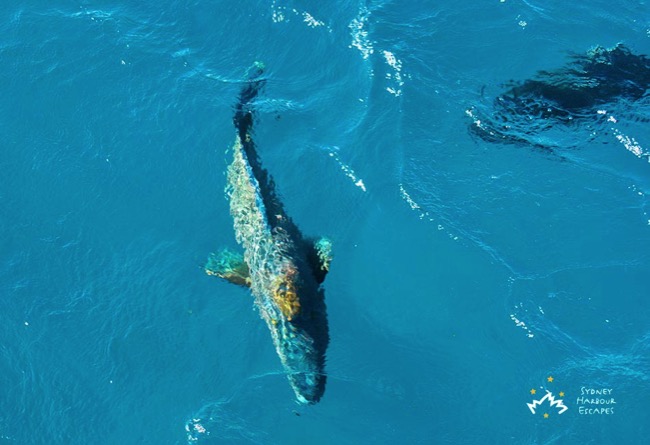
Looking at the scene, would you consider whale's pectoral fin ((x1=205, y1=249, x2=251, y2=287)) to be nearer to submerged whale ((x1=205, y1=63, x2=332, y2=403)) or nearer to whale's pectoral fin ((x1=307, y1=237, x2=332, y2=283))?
submerged whale ((x1=205, y1=63, x2=332, y2=403))

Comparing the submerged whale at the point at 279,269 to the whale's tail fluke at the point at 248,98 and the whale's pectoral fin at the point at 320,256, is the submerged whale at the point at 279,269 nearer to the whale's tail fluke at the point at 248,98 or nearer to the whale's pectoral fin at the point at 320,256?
the whale's pectoral fin at the point at 320,256

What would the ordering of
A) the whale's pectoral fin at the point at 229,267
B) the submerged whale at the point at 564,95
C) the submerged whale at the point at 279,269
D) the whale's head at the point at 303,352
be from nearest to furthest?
the whale's head at the point at 303,352, the submerged whale at the point at 279,269, the whale's pectoral fin at the point at 229,267, the submerged whale at the point at 564,95

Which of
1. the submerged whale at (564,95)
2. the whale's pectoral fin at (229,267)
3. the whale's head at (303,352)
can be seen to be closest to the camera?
the whale's head at (303,352)

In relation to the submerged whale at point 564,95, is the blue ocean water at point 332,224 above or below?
below

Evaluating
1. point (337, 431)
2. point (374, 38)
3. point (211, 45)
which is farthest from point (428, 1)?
point (337, 431)

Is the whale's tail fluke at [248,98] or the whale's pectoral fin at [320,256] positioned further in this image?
the whale's tail fluke at [248,98]

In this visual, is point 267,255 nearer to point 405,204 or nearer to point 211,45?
point 405,204

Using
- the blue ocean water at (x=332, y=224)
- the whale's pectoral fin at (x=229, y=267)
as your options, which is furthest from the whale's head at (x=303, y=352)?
the whale's pectoral fin at (x=229, y=267)

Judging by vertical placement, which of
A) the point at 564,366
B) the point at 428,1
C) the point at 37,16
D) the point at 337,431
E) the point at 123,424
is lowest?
the point at 123,424
